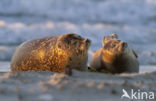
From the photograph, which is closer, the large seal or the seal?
the seal

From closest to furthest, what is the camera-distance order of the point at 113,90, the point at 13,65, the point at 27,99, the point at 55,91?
the point at 27,99
the point at 55,91
the point at 113,90
the point at 13,65

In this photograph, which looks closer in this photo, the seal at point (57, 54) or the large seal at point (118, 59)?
the seal at point (57, 54)

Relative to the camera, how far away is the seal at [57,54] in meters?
3.55

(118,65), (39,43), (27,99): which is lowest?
(118,65)

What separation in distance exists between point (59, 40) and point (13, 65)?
1.34 metres

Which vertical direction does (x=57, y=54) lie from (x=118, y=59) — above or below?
above

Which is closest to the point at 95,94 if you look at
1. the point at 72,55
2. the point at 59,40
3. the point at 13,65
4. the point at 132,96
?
the point at 132,96

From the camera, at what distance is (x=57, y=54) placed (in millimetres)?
3639

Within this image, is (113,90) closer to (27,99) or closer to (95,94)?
(95,94)

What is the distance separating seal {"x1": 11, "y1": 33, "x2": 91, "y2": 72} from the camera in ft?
11.6

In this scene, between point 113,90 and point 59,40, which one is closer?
point 113,90

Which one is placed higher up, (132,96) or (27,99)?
(27,99)

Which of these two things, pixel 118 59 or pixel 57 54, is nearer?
pixel 57 54

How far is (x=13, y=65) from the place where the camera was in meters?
4.38
